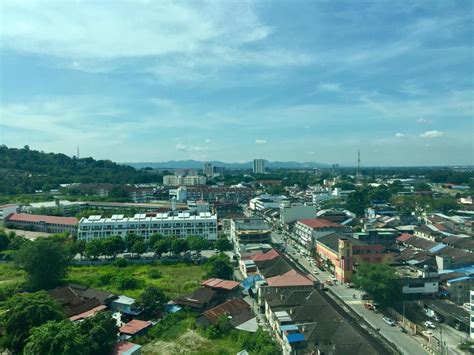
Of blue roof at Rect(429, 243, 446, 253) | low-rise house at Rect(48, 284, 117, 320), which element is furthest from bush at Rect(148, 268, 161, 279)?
blue roof at Rect(429, 243, 446, 253)

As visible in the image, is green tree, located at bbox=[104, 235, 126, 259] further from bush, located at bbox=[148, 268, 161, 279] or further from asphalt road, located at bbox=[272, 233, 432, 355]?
asphalt road, located at bbox=[272, 233, 432, 355]

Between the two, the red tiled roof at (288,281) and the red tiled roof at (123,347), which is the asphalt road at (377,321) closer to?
the red tiled roof at (288,281)

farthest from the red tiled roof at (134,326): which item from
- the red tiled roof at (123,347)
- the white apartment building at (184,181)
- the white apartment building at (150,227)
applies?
the white apartment building at (184,181)

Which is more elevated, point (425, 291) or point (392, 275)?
point (392, 275)

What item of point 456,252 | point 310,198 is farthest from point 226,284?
point 310,198

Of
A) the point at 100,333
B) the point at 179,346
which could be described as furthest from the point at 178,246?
the point at 100,333

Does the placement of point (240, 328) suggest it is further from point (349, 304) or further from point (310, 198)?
point (310, 198)
